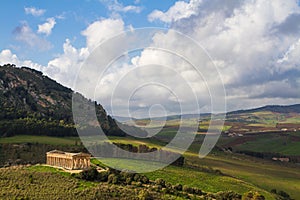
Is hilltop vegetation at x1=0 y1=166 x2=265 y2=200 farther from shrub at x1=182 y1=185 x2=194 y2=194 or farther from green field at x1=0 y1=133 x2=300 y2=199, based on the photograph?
green field at x1=0 y1=133 x2=300 y2=199

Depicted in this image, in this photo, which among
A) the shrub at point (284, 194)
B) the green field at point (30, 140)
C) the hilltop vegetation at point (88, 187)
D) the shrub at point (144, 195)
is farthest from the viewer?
the green field at point (30, 140)

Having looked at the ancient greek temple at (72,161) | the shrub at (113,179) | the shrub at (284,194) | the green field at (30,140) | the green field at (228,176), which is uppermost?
the green field at (30,140)

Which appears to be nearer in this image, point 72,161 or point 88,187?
point 88,187

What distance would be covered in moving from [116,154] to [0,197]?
4632 centimetres

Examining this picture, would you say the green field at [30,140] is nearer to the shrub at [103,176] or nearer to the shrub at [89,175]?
the shrub at [89,175]

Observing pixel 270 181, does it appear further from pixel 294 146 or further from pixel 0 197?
pixel 294 146

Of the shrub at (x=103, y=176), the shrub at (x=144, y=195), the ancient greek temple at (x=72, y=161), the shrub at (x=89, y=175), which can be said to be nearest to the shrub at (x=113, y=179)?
the shrub at (x=103, y=176)

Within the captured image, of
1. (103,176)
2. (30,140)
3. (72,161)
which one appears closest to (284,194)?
(103,176)

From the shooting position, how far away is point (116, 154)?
10538 centimetres

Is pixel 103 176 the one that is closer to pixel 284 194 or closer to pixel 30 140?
pixel 284 194

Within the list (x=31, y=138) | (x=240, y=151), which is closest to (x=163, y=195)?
(x=31, y=138)

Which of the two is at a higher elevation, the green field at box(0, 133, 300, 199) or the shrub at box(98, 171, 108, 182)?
the shrub at box(98, 171, 108, 182)

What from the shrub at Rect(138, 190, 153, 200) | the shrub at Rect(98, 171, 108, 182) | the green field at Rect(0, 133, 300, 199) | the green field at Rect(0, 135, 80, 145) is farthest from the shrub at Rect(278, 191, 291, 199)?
the green field at Rect(0, 135, 80, 145)

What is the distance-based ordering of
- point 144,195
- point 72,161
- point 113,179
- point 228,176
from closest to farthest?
point 144,195
point 113,179
point 72,161
point 228,176
